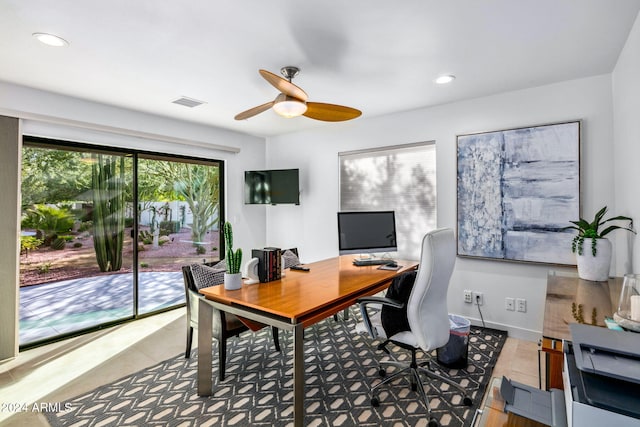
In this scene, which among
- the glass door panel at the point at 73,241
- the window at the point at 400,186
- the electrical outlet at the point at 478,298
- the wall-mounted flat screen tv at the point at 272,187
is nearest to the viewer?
the glass door panel at the point at 73,241

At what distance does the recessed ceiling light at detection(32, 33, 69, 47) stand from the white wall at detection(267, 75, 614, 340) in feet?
9.86

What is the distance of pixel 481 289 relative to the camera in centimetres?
337

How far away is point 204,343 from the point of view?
2236 millimetres

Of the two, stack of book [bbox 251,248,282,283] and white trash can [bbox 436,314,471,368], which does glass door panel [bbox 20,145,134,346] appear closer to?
stack of book [bbox 251,248,282,283]

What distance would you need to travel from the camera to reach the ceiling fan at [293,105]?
2121 mm

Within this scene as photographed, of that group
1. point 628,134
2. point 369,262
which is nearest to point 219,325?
point 369,262

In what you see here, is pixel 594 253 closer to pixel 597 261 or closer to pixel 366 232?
pixel 597 261

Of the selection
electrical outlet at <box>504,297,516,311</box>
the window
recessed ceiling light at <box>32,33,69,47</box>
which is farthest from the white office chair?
recessed ceiling light at <box>32,33,69,47</box>

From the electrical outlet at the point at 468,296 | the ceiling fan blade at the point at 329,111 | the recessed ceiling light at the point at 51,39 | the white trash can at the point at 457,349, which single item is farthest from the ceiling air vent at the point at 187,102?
the electrical outlet at the point at 468,296

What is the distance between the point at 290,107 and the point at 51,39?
5.35 ft

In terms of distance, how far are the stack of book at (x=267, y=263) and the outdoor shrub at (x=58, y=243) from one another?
2.28 metres

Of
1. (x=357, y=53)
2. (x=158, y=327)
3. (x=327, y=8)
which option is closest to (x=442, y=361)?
(x=357, y=53)

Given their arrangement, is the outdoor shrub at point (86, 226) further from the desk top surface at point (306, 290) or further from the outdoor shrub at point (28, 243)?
the desk top surface at point (306, 290)

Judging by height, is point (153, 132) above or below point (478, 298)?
above
